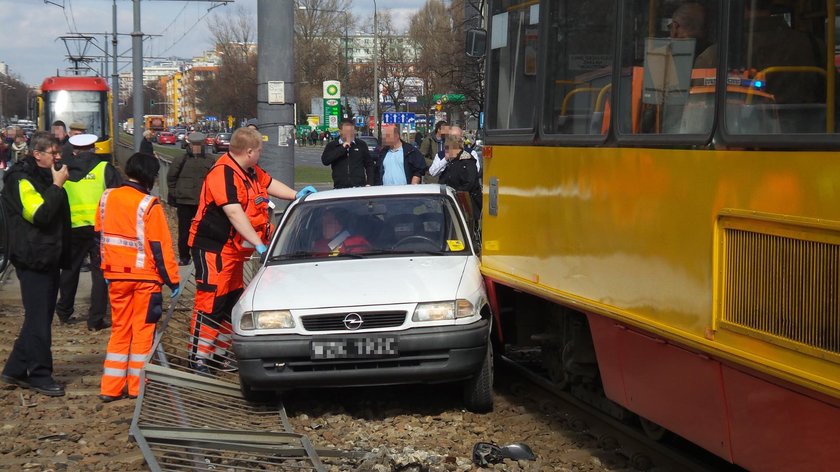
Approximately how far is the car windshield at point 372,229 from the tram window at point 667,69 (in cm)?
295

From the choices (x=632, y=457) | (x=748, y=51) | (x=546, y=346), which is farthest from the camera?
(x=546, y=346)

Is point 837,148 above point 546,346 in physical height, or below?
above

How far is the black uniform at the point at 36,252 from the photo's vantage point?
816cm

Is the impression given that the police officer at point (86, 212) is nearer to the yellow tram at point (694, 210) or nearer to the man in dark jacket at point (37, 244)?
the man in dark jacket at point (37, 244)

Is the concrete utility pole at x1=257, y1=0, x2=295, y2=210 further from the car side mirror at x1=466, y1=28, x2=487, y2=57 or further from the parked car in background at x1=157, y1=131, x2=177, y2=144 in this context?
the parked car in background at x1=157, y1=131, x2=177, y2=144

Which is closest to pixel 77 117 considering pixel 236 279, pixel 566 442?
pixel 236 279

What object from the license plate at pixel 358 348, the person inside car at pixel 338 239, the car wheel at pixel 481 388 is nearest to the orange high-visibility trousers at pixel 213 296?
the person inside car at pixel 338 239

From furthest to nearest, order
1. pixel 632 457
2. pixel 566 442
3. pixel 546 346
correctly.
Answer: pixel 546 346 < pixel 566 442 < pixel 632 457

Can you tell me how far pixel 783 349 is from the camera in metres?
4.32

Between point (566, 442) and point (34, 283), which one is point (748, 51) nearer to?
point (566, 442)

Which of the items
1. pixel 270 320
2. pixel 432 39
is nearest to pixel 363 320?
pixel 270 320

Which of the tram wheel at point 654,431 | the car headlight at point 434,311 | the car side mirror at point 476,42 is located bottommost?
the tram wheel at point 654,431

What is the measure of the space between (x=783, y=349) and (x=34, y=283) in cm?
572

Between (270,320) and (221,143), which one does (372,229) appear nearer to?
(270,320)
